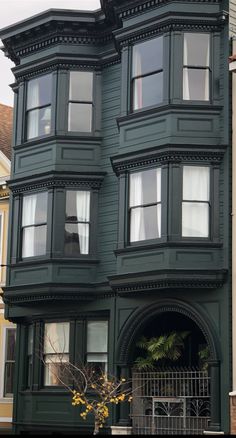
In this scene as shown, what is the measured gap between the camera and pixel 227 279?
74.8 feet

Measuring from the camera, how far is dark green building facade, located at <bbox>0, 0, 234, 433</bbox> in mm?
23422

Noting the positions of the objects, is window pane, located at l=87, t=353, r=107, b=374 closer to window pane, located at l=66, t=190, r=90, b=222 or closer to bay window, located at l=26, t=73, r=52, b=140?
window pane, located at l=66, t=190, r=90, b=222

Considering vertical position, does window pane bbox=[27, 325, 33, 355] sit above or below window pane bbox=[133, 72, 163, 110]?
below

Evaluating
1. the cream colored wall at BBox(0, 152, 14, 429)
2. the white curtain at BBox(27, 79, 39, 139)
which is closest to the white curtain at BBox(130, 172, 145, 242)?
the white curtain at BBox(27, 79, 39, 139)

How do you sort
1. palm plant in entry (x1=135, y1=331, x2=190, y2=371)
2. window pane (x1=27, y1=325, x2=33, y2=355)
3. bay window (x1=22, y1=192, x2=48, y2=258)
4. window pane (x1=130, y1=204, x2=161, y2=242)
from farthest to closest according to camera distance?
1. window pane (x1=27, y1=325, x2=33, y2=355)
2. bay window (x1=22, y1=192, x2=48, y2=258)
3. window pane (x1=130, y1=204, x2=161, y2=242)
4. palm plant in entry (x1=135, y1=331, x2=190, y2=371)

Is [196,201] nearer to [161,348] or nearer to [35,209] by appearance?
[161,348]

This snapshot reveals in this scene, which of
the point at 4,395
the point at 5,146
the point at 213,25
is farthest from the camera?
the point at 5,146

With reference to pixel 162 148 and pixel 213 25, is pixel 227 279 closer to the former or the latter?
pixel 162 148

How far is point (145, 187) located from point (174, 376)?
17.1 ft

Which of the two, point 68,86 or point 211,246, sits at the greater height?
point 68,86

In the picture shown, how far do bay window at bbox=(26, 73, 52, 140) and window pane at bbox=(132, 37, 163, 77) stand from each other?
11.2 feet

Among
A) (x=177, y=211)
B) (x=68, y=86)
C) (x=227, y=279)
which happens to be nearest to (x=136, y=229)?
(x=177, y=211)

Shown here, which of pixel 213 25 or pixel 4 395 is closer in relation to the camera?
pixel 213 25

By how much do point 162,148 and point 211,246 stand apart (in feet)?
9.80
